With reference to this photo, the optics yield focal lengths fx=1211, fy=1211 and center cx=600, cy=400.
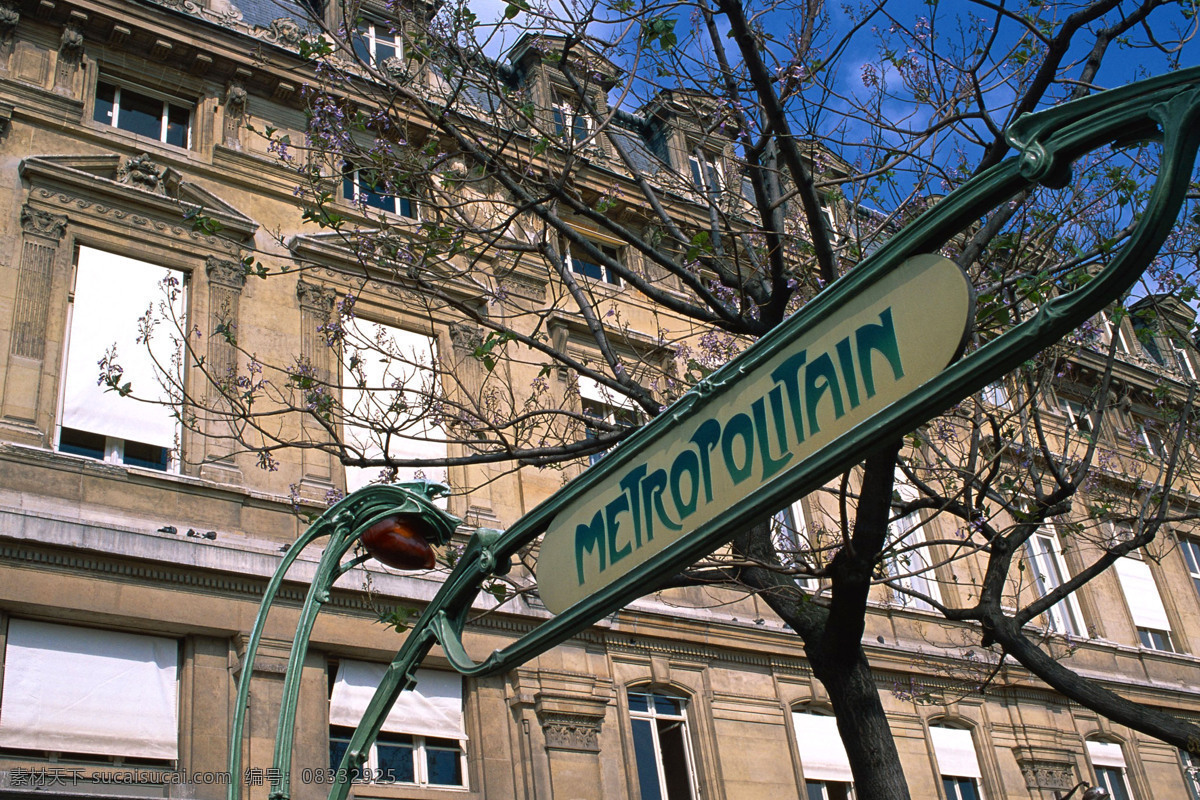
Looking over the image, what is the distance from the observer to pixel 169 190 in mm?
15438

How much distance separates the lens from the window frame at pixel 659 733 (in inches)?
599

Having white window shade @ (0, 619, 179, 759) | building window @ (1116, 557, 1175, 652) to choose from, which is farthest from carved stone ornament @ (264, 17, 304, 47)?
building window @ (1116, 557, 1175, 652)

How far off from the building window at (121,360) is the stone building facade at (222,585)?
35 mm

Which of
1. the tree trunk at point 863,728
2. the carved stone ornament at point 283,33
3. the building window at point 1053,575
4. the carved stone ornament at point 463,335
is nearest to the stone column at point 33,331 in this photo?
the carved stone ornament at point 283,33

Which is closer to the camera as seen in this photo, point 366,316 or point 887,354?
point 887,354

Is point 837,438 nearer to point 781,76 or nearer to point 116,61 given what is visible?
point 781,76

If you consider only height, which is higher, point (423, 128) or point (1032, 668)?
point (423, 128)

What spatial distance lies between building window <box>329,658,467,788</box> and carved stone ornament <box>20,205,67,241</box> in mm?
6016

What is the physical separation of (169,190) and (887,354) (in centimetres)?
1438

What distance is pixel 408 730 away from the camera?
13.4m

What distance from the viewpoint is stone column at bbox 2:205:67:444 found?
504 inches

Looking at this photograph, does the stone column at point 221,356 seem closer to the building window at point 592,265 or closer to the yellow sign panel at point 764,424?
the building window at point 592,265

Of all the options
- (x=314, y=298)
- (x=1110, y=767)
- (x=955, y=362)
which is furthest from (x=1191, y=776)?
(x=955, y=362)

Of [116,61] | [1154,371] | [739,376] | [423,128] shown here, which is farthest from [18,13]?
[1154,371]
